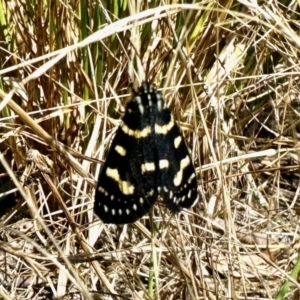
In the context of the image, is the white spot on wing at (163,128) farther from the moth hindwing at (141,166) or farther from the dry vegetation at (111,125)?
the dry vegetation at (111,125)

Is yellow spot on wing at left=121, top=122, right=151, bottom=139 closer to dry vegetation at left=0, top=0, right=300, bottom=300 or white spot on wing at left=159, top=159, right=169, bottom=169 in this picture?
white spot on wing at left=159, top=159, right=169, bottom=169

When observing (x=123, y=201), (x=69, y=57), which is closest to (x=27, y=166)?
(x=69, y=57)

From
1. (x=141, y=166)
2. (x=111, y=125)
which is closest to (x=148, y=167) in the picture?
(x=141, y=166)

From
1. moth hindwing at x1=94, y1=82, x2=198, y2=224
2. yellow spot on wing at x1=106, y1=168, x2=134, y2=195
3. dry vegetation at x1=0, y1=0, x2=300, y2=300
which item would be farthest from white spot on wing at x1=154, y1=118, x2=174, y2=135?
dry vegetation at x1=0, y1=0, x2=300, y2=300

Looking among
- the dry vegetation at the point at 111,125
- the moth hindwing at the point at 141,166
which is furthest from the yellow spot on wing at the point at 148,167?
the dry vegetation at the point at 111,125

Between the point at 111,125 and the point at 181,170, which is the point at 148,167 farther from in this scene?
the point at 111,125

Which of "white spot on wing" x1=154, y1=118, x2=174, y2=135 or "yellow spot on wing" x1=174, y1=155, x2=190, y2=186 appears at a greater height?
"white spot on wing" x1=154, y1=118, x2=174, y2=135

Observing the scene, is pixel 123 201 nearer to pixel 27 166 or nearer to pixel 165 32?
pixel 27 166
